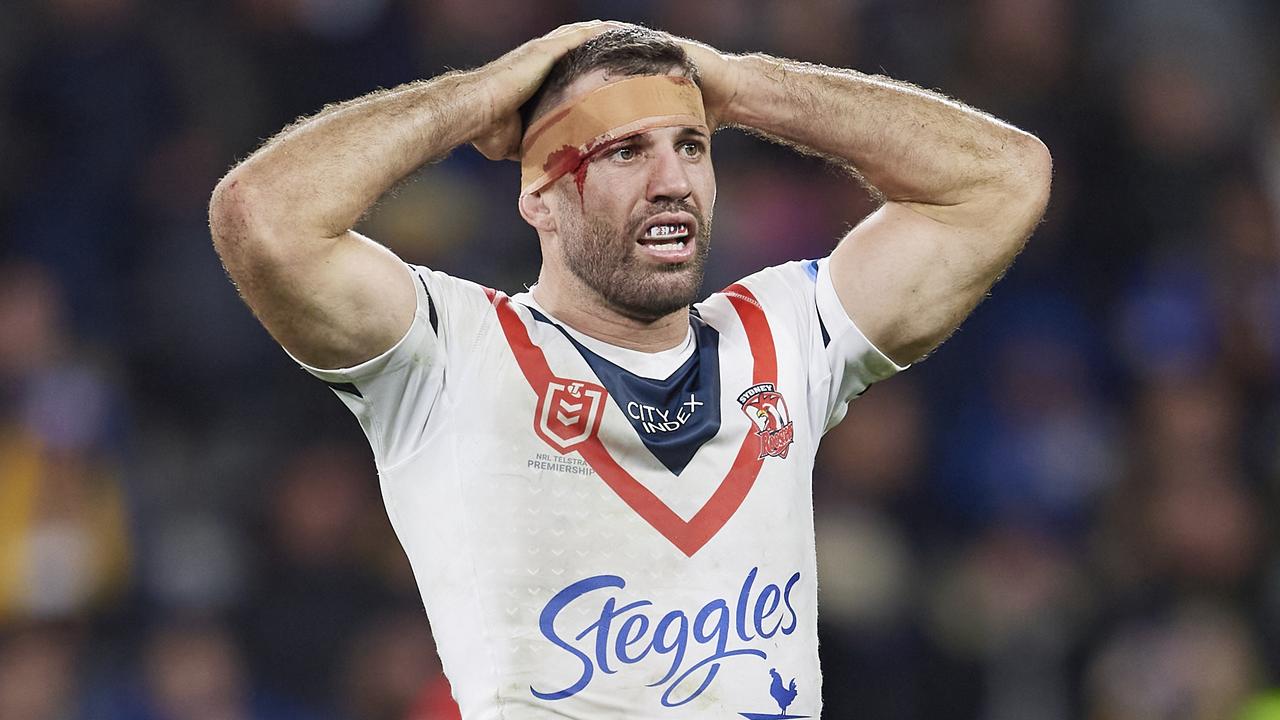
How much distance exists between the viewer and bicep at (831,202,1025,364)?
430cm

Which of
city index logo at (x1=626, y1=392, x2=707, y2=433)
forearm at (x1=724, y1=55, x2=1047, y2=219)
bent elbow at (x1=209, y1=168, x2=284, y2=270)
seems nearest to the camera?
bent elbow at (x1=209, y1=168, x2=284, y2=270)

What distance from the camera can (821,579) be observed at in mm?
7832

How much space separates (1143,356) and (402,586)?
148 inches

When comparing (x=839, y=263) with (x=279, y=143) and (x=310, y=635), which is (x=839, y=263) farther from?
(x=310, y=635)

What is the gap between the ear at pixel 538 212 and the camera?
427cm

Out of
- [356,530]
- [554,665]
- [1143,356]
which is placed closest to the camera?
[554,665]

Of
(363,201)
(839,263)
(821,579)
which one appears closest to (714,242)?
(821,579)

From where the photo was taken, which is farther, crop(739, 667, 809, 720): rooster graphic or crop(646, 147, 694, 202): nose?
crop(646, 147, 694, 202): nose

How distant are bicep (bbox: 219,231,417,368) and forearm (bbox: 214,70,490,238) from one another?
0.20 ft

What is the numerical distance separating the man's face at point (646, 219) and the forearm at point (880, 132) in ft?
1.08

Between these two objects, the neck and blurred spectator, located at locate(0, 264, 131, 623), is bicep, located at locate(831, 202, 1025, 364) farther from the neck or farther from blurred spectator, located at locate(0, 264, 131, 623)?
blurred spectator, located at locate(0, 264, 131, 623)

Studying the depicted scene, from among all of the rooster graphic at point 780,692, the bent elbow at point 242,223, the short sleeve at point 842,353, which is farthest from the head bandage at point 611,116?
the rooster graphic at point 780,692

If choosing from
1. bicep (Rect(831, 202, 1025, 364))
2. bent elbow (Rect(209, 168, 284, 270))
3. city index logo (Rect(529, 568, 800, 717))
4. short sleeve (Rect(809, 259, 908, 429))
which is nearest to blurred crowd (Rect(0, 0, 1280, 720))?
short sleeve (Rect(809, 259, 908, 429))

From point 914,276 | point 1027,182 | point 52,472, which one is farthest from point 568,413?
point 52,472
